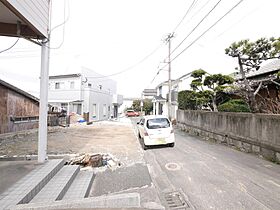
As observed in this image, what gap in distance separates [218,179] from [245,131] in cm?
460

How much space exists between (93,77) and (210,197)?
1056 inches

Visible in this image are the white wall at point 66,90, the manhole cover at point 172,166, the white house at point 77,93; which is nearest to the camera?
the manhole cover at point 172,166

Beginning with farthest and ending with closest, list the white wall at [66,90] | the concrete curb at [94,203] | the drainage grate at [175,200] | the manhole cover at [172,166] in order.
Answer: the white wall at [66,90] < the manhole cover at [172,166] < the drainage grate at [175,200] < the concrete curb at [94,203]

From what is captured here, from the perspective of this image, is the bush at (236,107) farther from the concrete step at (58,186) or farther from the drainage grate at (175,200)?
the concrete step at (58,186)

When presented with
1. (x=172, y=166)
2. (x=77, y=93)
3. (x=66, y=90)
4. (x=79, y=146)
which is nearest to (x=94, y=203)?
(x=172, y=166)

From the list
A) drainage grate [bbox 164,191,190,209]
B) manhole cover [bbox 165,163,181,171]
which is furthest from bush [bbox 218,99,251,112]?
drainage grate [bbox 164,191,190,209]

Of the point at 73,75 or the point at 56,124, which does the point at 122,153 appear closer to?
the point at 56,124

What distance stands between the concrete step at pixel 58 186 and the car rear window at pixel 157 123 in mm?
4897

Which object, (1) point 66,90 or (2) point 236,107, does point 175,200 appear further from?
(1) point 66,90

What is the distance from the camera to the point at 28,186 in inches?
149

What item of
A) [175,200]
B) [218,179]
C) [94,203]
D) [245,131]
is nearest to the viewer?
[94,203]

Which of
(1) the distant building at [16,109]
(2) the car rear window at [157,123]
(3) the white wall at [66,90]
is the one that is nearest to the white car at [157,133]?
(2) the car rear window at [157,123]

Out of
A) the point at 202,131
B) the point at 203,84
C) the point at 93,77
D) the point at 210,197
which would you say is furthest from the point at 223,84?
the point at 93,77

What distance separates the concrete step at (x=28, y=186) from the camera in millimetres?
3244
